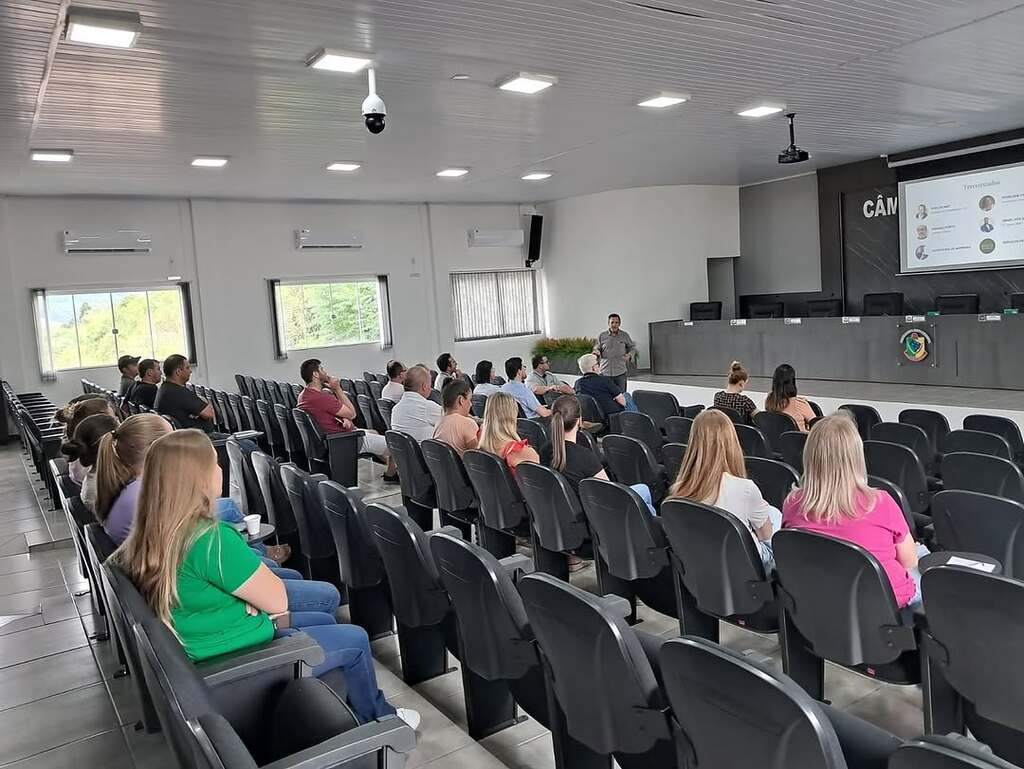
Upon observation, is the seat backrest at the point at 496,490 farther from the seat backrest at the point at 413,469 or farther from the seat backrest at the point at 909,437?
the seat backrest at the point at 909,437

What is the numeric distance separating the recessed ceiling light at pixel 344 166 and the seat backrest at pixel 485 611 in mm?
8465

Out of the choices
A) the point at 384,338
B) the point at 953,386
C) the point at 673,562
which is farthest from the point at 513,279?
the point at 673,562

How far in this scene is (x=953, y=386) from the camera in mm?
10891

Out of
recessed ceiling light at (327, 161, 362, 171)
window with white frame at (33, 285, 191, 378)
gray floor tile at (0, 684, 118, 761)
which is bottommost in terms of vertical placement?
gray floor tile at (0, 684, 118, 761)

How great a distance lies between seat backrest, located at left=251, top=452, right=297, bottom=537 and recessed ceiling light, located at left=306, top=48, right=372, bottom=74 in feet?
10.3

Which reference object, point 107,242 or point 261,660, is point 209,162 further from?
point 261,660

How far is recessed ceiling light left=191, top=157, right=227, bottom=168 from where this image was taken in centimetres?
928

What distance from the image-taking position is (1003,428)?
484 centimetres

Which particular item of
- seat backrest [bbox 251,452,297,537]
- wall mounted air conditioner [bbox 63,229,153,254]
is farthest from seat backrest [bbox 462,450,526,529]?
wall mounted air conditioner [bbox 63,229,153,254]

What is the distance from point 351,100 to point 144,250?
668 cm

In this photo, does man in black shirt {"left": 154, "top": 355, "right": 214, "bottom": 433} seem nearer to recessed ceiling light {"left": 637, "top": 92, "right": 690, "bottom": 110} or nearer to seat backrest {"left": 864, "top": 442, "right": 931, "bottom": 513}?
recessed ceiling light {"left": 637, "top": 92, "right": 690, "bottom": 110}

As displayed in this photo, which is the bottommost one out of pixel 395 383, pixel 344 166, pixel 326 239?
pixel 395 383

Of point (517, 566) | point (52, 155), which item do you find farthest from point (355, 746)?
point (52, 155)

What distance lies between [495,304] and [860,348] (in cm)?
712
